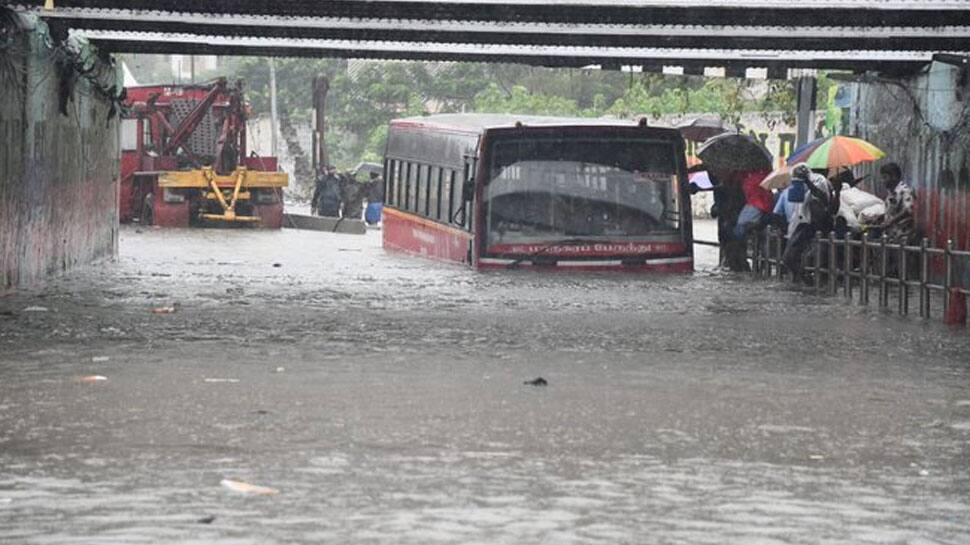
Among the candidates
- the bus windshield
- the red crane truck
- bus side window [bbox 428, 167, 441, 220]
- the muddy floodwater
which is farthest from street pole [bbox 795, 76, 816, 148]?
the red crane truck

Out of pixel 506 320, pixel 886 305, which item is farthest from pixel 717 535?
pixel 886 305

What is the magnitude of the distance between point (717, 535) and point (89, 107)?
22366mm

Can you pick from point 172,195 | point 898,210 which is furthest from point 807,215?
point 172,195

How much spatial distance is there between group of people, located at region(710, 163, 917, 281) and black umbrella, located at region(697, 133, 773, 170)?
76 cm

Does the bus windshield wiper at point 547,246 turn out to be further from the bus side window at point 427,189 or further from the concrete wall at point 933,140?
the bus side window at point 427,189

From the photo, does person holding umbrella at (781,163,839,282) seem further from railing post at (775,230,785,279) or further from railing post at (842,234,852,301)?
railing post at (842,234,852,301)

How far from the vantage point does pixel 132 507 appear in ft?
27.5

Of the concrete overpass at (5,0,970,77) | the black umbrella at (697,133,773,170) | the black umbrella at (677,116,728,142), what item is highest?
the concrete overpass at (5,0,970,77)

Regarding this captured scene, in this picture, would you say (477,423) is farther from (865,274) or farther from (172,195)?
(172,195)

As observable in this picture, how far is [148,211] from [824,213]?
26430 millimetres

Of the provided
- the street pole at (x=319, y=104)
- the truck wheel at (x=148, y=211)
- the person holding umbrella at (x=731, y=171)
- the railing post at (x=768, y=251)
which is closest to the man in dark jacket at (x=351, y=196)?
the street pole at (x=319, y=104)

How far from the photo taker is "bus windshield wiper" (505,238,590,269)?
89.9ft

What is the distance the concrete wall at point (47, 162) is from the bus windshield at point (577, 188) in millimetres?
5432

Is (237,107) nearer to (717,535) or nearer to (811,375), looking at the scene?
(811,375)
